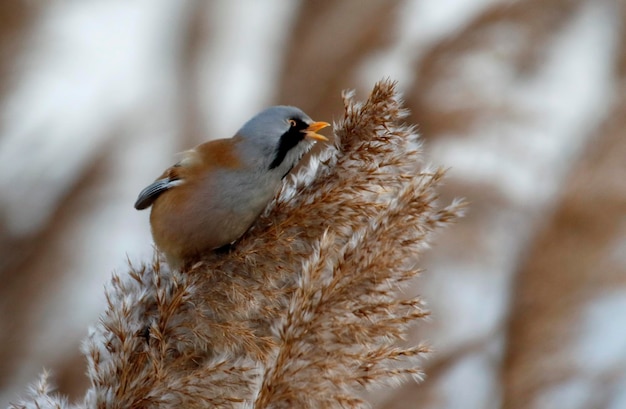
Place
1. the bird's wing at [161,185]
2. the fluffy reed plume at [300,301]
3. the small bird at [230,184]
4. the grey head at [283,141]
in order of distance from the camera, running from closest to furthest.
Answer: the fluffy reed plume at [300,301] → the small bird at [230,184] → the grey head at [283,141] → the bird's wing at [161,185]

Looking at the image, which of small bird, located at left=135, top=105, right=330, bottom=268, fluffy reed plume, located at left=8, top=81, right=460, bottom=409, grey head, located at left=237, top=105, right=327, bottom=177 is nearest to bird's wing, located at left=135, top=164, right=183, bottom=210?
small bird, located at left=135, top=105, right=330, bottom=268

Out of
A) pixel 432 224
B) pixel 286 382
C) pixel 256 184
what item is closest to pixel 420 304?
pixel 432 224

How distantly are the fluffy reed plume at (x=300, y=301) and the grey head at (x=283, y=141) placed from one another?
0.80 feet

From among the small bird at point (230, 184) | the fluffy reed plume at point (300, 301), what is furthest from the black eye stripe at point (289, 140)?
the fluffy reed plume at point (300, 301)

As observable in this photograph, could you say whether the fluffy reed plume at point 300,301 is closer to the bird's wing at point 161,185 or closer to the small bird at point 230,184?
the small bird at point 230,184

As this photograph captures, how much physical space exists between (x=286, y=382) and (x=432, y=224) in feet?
1.40

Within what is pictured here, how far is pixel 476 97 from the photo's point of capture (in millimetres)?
3598

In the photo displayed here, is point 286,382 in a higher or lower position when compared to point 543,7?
lower

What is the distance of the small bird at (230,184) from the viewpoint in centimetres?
203

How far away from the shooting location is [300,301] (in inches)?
59.1

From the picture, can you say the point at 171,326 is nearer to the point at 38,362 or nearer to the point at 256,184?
the point at 256,184

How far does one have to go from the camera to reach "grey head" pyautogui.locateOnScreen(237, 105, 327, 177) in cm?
214

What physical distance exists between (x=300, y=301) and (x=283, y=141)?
2.42 ft

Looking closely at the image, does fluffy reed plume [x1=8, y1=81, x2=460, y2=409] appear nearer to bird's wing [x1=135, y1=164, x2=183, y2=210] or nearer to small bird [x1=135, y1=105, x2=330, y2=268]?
small bird [x1=135, y1=105, x2=330, y2=268]
